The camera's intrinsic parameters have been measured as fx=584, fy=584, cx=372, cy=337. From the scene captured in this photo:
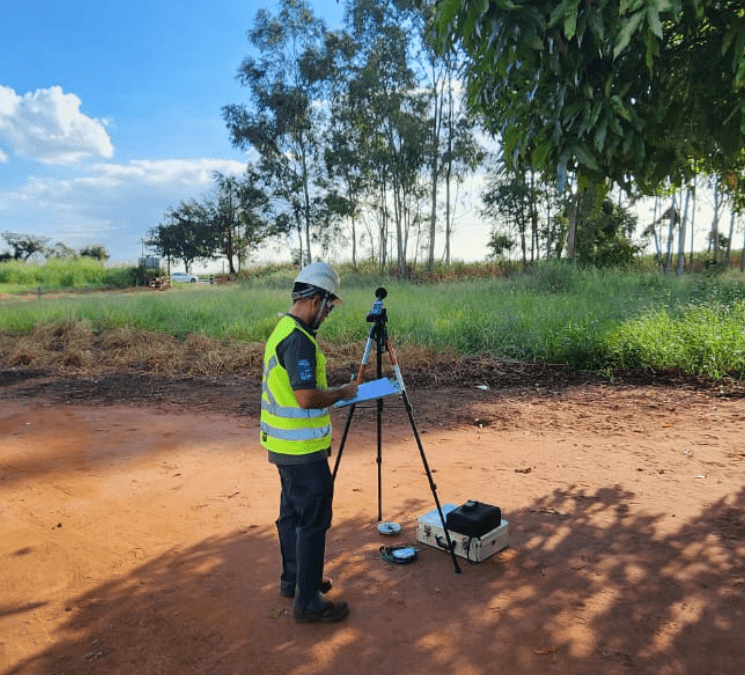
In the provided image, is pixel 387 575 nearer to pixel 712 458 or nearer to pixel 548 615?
pixel 548 615

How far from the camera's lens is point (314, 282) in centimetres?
276

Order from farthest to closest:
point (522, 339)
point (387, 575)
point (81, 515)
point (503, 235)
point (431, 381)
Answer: point (503, 235) < point (522, 339) < point (431, 381) < point (81, 515) < point (387, 575)

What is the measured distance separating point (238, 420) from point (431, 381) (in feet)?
9.81

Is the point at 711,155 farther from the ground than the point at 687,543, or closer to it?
farther from the ground

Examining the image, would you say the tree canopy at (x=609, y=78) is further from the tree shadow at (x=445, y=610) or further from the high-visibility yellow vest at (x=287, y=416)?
the tree shadow at (x=445, y=610)

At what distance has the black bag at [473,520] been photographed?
343cm

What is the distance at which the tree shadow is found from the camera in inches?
103

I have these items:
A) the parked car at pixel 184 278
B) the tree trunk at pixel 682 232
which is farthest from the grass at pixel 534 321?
the parked car at pixel 184 278

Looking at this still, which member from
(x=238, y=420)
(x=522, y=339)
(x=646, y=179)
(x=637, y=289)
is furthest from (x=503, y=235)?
(x=646, y=179)

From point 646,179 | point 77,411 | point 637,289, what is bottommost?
point 77,411

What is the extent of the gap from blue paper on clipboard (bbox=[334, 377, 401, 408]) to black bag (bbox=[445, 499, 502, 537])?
1.03 meters

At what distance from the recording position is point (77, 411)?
24.3ft

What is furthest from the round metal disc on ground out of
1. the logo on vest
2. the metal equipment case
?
the logo on vest

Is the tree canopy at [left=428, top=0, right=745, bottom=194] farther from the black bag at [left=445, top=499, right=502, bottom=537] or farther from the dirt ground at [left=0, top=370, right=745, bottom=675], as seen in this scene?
the dirt ground at [left=0, top=370, right=745, bottom=675]
